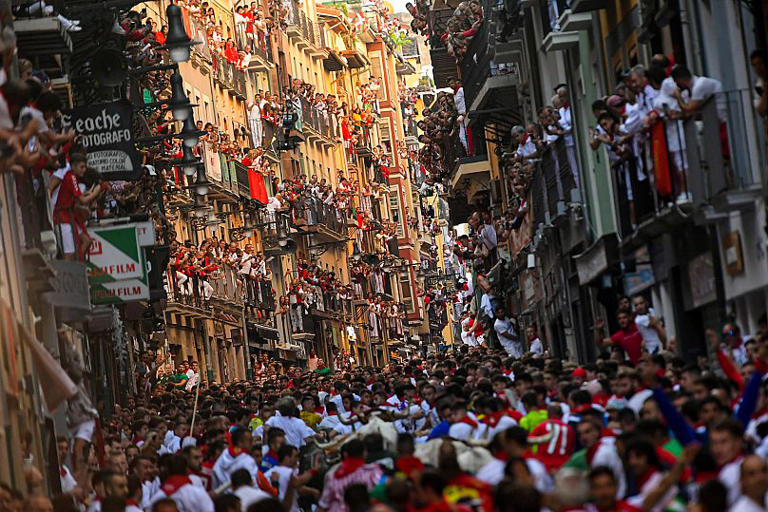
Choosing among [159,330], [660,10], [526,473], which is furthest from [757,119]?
[159,330]

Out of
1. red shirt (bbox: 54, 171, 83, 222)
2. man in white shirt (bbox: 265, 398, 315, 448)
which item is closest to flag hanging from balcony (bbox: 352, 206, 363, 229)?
red shirt (bbox: 54, 171, 83, 222)

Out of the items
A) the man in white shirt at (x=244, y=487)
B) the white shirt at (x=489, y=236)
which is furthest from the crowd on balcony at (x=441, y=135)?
the man in white shirt at (x=244, y=487)

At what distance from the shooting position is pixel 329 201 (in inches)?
3378

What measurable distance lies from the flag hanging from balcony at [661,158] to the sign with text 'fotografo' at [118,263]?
830 cm

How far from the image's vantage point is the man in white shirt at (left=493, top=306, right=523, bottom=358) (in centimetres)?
4562

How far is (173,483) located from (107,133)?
1256 cm

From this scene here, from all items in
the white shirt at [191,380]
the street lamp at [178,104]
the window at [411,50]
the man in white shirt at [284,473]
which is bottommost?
the white shirt at [191,380]

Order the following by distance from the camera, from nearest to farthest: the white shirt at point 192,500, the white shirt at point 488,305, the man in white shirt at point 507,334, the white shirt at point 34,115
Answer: the white shirt at point 192,500, the white shirt at point 34,115, the man in white shirt at point 507,334, the white shirt at point 488,305

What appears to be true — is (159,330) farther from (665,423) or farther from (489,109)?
(665,423)

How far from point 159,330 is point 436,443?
114 feet

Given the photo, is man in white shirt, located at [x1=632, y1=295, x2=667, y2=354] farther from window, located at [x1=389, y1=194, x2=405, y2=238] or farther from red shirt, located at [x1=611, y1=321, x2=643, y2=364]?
window, located at [x1=389, y1=194, x2=405, y2=238]

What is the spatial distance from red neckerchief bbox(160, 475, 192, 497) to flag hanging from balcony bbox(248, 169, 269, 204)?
53.8 metres

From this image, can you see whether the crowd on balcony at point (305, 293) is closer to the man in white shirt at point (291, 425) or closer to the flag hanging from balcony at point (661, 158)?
the man in white shirt at point (291, 425)

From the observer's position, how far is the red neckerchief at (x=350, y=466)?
14.9 metres
